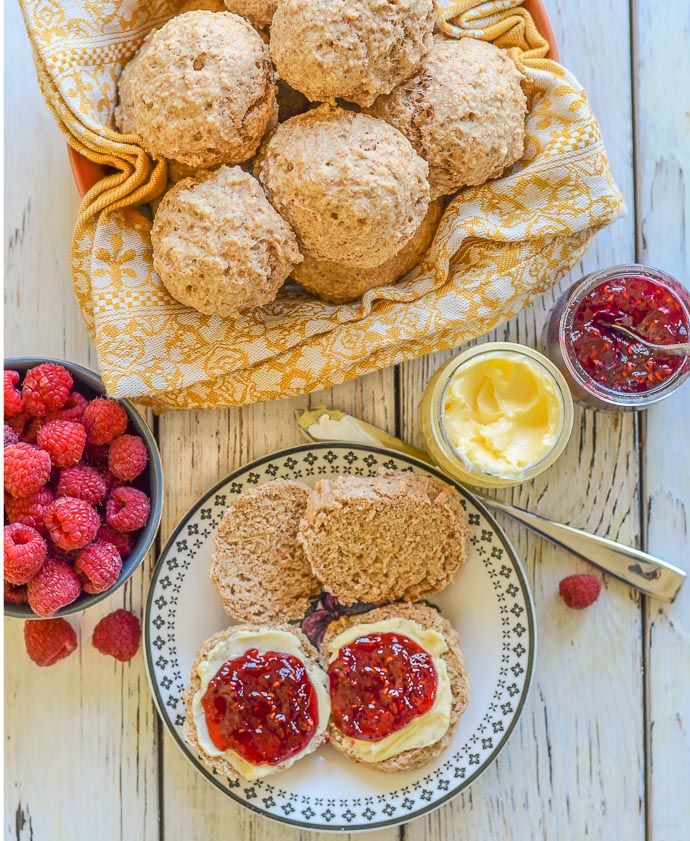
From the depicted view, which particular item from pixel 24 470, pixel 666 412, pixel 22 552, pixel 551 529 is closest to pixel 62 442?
pixel 24 470

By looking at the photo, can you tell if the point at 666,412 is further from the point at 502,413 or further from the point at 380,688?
the point at 380,688

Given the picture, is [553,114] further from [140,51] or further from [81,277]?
[81,277]

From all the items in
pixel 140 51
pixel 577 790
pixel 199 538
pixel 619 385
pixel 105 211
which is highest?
pixel 140 51

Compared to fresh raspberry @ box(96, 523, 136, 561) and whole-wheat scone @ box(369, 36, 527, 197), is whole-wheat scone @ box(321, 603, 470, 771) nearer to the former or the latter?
fresh raspberry @ box(96, 523, 136, 561)

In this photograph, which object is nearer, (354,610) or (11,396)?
(11,396)

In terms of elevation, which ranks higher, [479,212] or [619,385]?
[479,212]

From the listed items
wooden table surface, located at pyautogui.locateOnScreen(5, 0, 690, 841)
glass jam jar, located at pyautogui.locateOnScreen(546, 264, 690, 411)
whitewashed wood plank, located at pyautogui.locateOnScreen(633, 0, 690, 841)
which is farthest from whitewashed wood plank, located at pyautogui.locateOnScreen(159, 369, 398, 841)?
whitewashed wood plank, located at pyautogui.locateOnScreen(633, 0, 690, 841)

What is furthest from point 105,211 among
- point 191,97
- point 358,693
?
point 358,693
